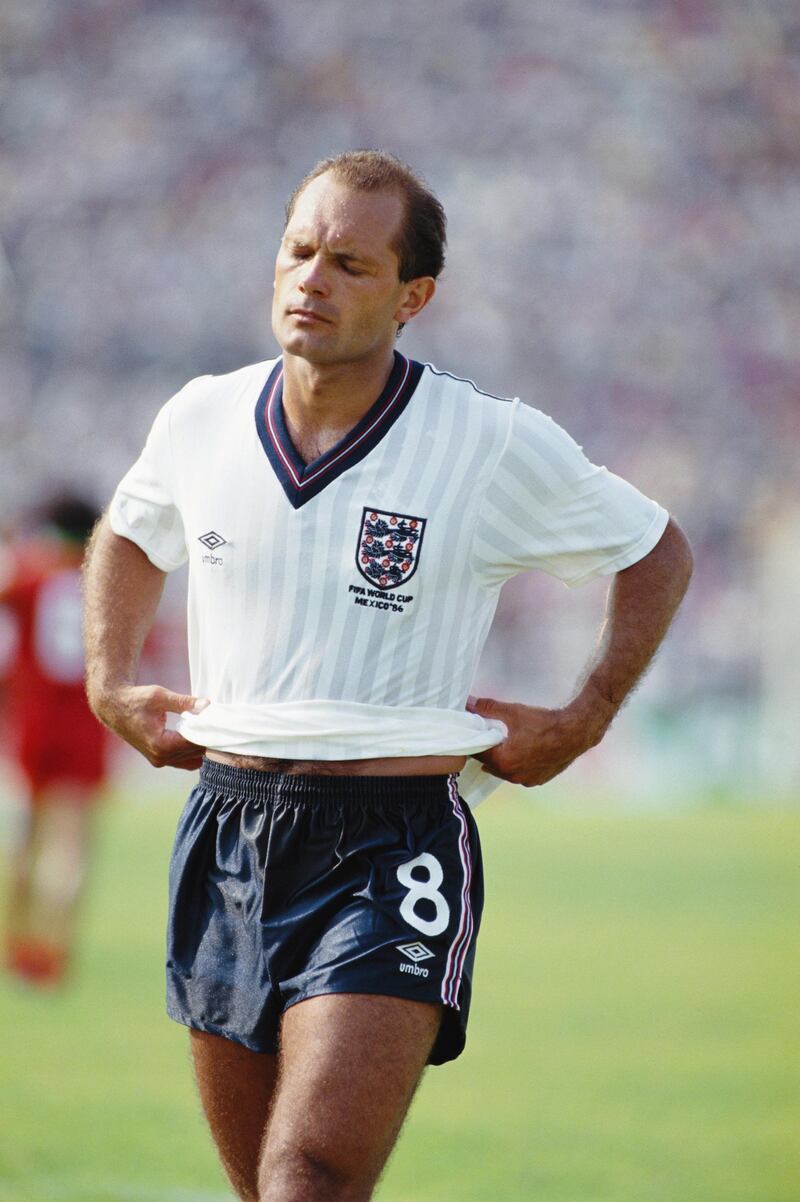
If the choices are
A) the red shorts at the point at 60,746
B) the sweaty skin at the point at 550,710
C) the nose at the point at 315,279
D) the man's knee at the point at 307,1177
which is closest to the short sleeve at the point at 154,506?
the sweaty skin at the point at 550,710

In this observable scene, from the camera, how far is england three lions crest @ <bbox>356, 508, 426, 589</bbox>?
3059 millimetres

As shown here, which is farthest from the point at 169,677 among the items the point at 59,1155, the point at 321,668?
the point at 321,668

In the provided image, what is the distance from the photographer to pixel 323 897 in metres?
2.98

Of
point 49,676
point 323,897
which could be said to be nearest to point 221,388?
point 323,897

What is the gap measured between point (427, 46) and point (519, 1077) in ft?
60.5

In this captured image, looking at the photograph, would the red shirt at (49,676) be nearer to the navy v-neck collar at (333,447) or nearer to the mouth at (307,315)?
the navy v-neck collar at (333,447)

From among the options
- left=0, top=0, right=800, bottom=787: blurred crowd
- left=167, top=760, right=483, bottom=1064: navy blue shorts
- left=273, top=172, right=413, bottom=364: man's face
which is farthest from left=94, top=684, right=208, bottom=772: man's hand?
left=0, top=0, right=800, bottom=787: blurred crowd

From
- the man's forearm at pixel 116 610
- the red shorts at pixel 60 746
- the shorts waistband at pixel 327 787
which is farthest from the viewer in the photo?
the red shorts at pixel 60 746

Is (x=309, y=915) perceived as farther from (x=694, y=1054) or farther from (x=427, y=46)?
(x=427, y=46)

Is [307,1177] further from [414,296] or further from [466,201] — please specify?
[466,201]

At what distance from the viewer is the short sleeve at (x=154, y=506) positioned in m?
3.32

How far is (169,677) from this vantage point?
16.9 m

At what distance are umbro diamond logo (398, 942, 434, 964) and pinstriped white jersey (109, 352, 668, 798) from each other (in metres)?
0.32

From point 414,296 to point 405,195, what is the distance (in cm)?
18
